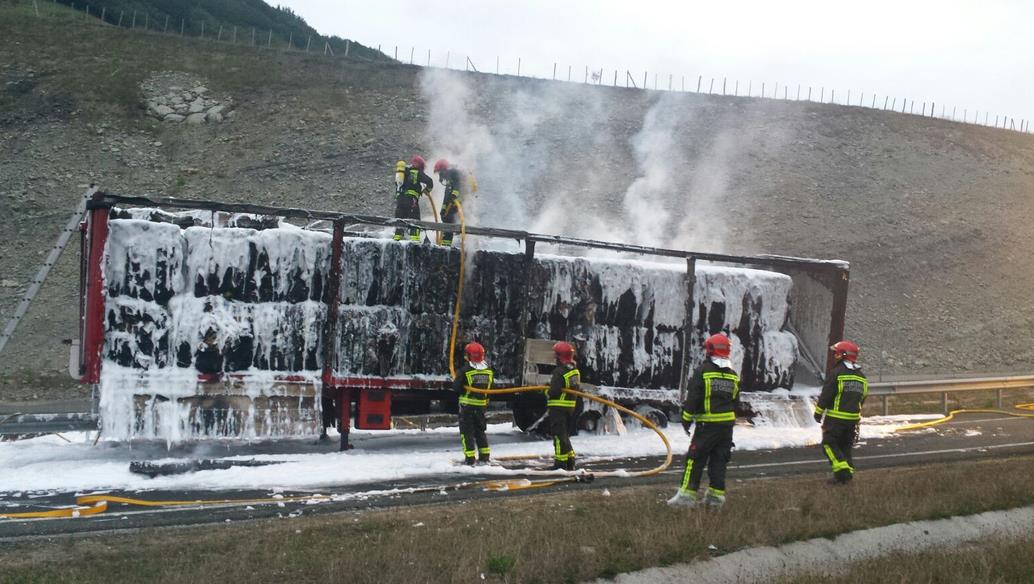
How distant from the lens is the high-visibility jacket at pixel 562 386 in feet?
34.3

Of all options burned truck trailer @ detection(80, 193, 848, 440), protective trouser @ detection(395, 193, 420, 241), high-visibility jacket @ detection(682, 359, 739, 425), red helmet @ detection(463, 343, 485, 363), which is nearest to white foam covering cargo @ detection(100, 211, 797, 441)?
burned truck trailer @ detection(80, 193, 848, 440)

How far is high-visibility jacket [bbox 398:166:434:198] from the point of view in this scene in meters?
13.5

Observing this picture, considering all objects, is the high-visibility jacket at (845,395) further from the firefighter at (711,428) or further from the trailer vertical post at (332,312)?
the trailer vertical post at (332,312)

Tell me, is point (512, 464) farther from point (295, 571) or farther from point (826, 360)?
point (826, 360)

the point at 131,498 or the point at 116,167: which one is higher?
the point at 116,167

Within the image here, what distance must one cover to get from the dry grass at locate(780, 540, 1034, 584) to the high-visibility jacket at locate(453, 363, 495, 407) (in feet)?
16.1

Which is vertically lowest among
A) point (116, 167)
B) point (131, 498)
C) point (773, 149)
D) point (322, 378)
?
point (131, 498)

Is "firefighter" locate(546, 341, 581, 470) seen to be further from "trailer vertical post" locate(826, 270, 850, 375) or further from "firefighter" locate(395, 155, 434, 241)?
"trailer vertical post" locate(826, 270, 850, 375)

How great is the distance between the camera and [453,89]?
44.4 m

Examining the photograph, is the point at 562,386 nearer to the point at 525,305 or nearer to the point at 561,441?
the point at 561,441

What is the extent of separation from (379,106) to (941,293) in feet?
84.6

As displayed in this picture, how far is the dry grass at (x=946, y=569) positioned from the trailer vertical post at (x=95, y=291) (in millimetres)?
7829

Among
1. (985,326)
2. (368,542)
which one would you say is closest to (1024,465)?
(368,542)

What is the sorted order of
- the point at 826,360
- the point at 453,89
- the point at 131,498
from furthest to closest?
1. the point at 453,89
2. the point at 826,360
3. the point at 131,498
